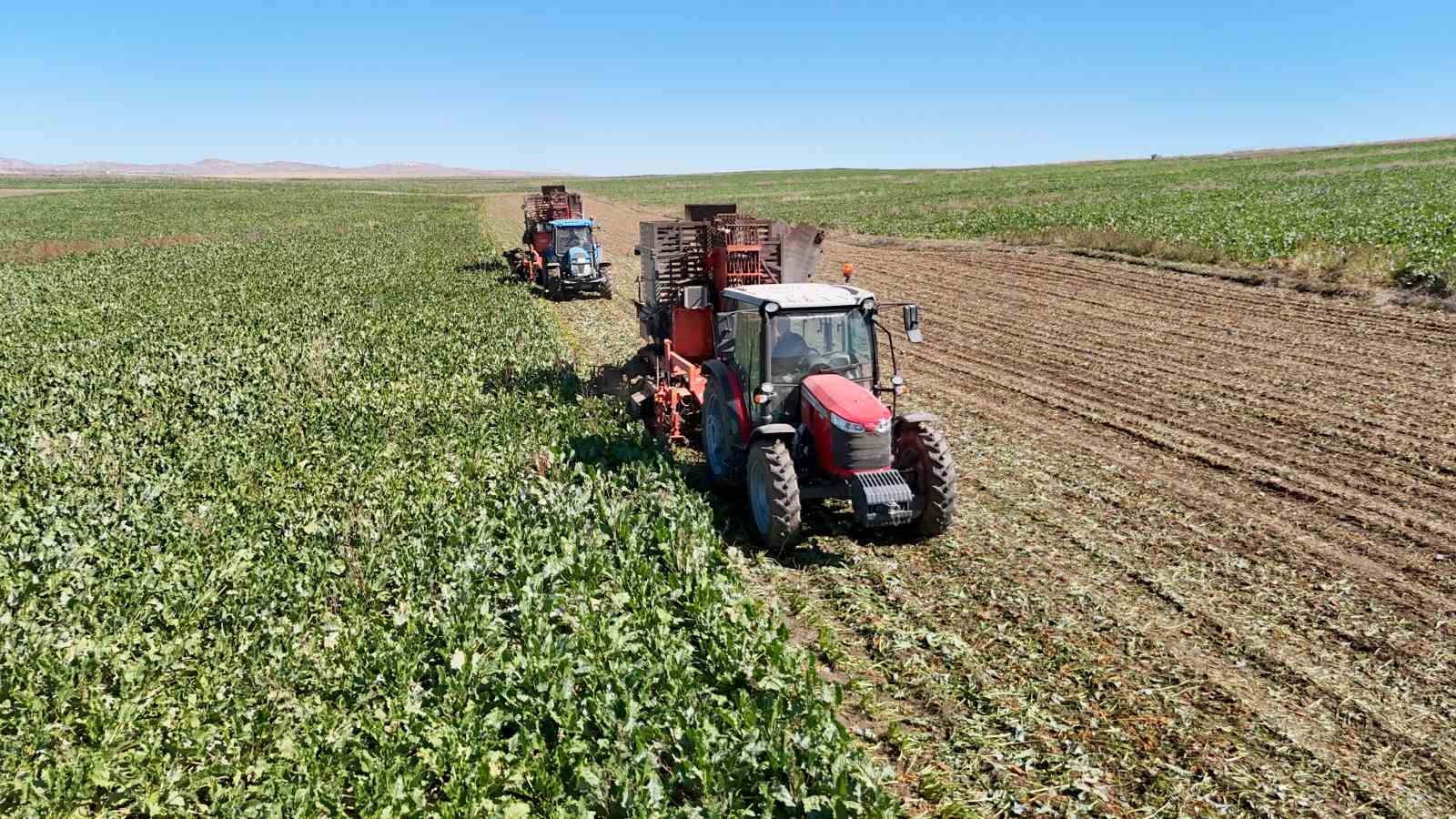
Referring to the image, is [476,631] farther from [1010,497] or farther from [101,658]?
[1010,497]

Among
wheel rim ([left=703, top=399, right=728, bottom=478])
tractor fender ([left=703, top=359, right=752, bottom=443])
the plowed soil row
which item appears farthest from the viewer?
wheel rim ([left=703, top=399, right=728, bottom=478])

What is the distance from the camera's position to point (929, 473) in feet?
26.1

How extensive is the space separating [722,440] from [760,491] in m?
1.42

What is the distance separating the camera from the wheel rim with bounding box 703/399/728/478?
9.50m

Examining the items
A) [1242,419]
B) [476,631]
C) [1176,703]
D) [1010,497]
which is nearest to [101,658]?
[476,631]

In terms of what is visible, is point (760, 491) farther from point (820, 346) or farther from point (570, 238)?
point (570, 238)

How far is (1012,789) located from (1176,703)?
5.27 feet

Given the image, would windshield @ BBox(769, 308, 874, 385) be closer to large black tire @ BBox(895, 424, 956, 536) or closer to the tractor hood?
the tractor hood

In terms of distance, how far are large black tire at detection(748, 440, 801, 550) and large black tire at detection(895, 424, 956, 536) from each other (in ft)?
3.65

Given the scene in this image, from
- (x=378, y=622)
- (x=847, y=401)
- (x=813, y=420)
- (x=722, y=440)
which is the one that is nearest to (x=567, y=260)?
(x=722, y=440)

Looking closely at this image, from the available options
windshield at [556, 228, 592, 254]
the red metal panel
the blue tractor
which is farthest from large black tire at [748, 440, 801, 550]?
windshield at [556, 228, 592, 254]

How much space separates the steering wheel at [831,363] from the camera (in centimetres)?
870

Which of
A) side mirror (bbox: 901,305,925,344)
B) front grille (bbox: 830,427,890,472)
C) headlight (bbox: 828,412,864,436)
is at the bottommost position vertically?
front grille (bbox: 830,427,890,472)

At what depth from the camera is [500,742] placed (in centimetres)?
513
